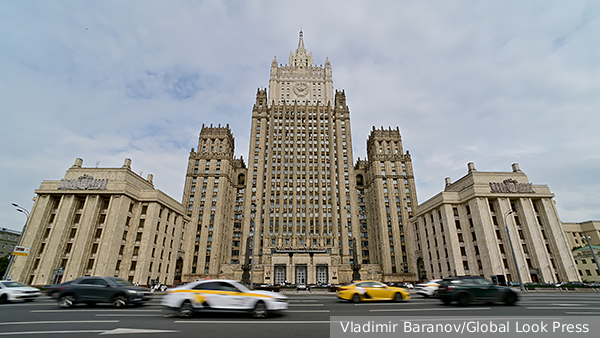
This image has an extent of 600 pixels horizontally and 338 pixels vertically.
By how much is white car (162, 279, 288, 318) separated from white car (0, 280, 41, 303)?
46.8 feet

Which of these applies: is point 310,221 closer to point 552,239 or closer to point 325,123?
point 325,123

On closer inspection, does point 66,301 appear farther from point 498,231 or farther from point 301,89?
point 301,89

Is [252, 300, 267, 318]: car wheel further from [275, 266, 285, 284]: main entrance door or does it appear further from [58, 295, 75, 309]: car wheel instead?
[275, 266, 285, 284]: main entrance door

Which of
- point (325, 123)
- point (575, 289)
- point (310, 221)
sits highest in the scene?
point (325, 123)

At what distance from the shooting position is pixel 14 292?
17734mm

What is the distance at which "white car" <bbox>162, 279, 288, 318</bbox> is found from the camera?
36.0ft

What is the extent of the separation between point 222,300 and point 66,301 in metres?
9.32

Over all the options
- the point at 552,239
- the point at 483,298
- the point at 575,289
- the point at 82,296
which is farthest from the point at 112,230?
the point at 552,239

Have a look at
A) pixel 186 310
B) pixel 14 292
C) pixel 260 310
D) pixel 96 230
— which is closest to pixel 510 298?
pixel 260 310

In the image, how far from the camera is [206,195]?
3081 inches

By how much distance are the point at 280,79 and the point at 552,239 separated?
276ft

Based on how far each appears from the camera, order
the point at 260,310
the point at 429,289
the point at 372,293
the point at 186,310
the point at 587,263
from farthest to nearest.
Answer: the point at 587,263, the point at 429,289, the point at 372,293, the point at 186,310, the point at 260,310

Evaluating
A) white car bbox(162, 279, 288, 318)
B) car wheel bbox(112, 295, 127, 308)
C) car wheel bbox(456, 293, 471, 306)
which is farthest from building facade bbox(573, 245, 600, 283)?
car wheel bbox(112, 295, 127, 308)

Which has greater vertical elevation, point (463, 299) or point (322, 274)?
point (322, 274)
